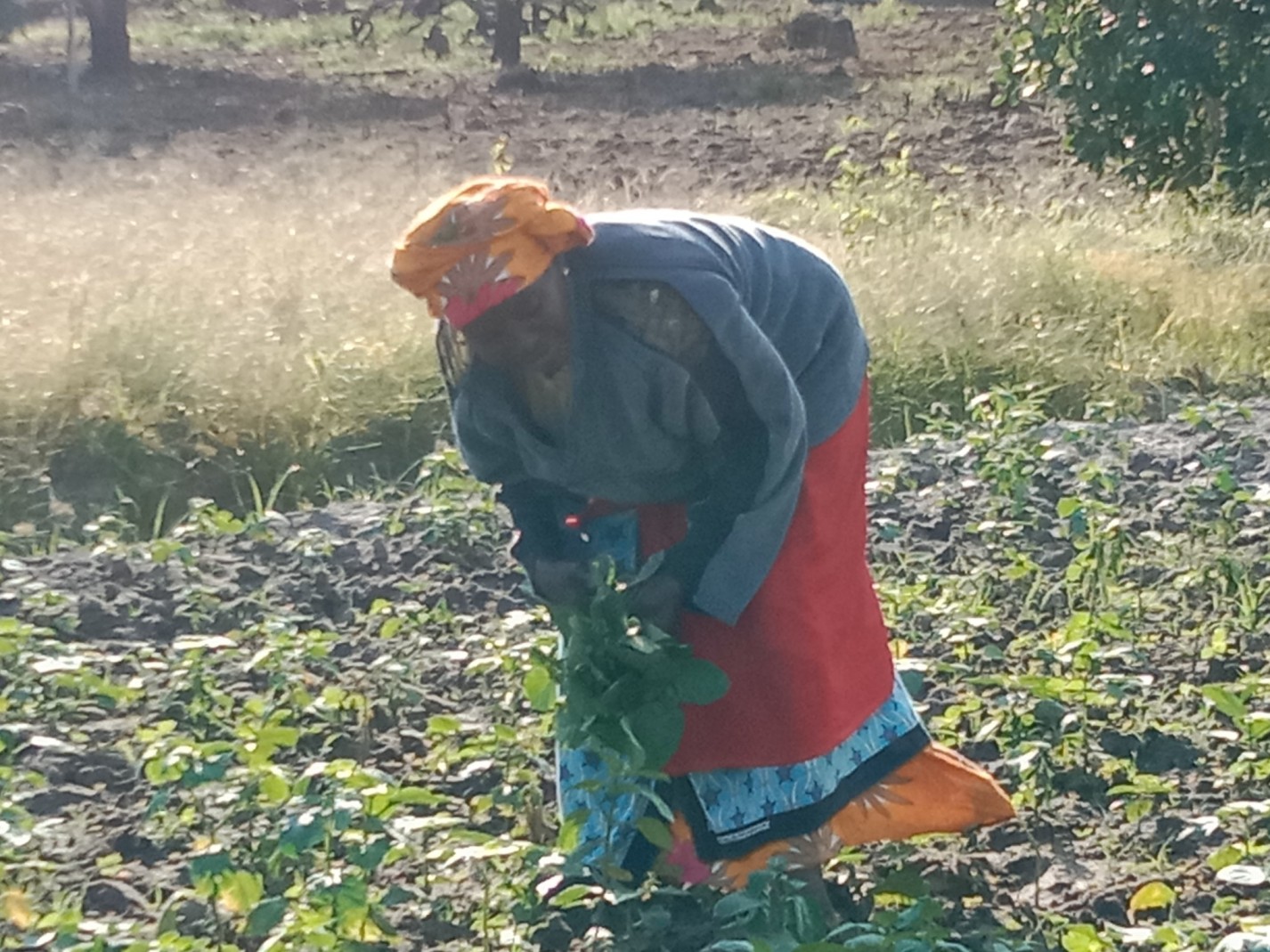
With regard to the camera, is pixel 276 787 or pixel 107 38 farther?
pixel 107 38

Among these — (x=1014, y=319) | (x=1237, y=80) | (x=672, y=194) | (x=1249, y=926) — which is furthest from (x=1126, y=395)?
(x=672, y=194)

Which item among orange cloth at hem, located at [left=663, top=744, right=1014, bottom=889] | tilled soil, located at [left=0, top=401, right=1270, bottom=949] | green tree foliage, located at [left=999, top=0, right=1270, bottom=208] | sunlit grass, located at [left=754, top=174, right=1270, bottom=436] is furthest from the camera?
green tree foliage, located at [left=999, top=0, right=1270, bottom=208]

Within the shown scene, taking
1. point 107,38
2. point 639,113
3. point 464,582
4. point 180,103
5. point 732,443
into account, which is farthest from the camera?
point 107,38

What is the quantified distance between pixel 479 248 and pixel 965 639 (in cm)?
165

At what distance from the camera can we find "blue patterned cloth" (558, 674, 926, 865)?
294 cm

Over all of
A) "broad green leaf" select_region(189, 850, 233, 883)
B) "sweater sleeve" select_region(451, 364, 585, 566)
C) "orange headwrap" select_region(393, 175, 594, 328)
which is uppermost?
"orange headwrap" select_region(393, 175, 594, 328)

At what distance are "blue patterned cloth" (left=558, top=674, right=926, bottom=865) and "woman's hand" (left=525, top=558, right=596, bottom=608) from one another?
266mm

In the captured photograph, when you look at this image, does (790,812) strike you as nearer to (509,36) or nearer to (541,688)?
(541,688)

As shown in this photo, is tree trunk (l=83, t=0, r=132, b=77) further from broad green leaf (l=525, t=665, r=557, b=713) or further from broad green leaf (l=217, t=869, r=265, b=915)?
broad green leaf (l=217, t=869, r=265, b=915)

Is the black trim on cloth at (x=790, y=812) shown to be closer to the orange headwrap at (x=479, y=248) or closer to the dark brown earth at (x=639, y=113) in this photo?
the orange headwrap at (x=479, y=248)

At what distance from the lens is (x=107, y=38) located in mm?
20094

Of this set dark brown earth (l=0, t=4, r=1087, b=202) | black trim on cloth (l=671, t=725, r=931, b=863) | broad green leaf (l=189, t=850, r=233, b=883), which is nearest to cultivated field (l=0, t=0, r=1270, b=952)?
broad green leaf (l=189, t=850, r=233, b=883)

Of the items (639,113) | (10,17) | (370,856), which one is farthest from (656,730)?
(10,17)

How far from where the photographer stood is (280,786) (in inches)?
105
